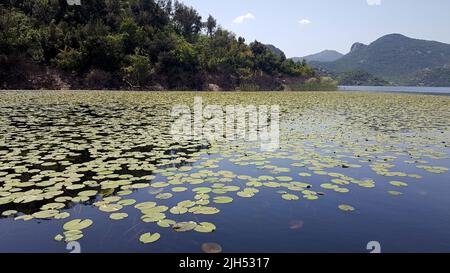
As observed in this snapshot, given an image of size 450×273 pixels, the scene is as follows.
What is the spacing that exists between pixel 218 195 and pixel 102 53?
117ft

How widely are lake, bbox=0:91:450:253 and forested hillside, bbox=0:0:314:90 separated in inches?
1074

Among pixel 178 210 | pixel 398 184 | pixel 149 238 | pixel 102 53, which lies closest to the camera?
pixel 149 238

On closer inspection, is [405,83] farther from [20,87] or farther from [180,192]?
[180,192]

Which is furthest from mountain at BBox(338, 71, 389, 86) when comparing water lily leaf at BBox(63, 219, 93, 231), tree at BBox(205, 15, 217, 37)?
water lily leaf at BBox(63, 219, 93, 231)

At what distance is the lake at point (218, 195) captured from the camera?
10.7 feet

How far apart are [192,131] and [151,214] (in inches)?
250

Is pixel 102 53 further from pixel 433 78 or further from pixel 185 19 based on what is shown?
pixel 433 78

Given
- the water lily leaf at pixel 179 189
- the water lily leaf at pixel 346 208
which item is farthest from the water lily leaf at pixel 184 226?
the water lily leaf at pixel 346 208

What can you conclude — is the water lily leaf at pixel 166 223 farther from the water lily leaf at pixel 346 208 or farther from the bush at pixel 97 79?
the bush at pixel 97 79

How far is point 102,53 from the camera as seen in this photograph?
35.9 m

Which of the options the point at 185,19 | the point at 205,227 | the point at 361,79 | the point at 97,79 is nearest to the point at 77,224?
the point at 205,227

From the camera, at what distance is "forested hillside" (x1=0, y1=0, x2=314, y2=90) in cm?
3120

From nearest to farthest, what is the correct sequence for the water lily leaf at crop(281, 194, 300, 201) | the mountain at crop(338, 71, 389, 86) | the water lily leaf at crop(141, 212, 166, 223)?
the water lily leaf at crop(141, 212, 166, 223) < the water lily leaf at crop(281, 194, 300, 201) < the mountain at crop(338, 71, 389, 86)

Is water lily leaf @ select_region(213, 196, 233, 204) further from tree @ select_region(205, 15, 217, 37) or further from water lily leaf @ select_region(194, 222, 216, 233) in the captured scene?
tree @ select_region(205, 15, 217, 37)
